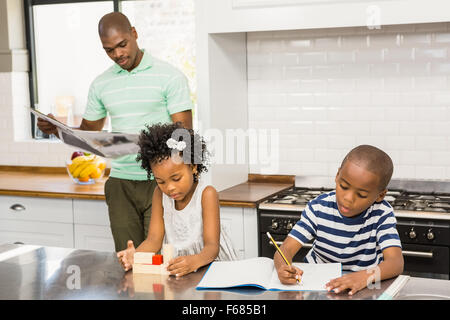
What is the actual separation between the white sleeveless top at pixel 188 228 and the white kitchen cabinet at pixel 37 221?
1.49 m

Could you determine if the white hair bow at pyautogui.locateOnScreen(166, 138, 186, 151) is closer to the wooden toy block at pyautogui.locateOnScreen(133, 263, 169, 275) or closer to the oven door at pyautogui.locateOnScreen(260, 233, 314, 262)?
the wooden toy block at pyautogui.locateOnScreen(133, 263, 169, 275)

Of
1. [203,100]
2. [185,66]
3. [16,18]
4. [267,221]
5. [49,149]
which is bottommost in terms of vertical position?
[267,221]

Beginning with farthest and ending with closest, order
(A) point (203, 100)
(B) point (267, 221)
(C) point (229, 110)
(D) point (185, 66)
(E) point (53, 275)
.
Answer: (D) point (185, 66)
(C) point (229, 110)
(A) point (203, 100)
(B) point (267, 221)
(E) point (53, 275)

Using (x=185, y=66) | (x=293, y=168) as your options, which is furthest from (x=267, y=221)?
(x=185, y=66)

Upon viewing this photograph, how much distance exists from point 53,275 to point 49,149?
280 centimetres

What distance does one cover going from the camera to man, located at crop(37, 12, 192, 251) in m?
2.94

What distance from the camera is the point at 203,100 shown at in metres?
3.45

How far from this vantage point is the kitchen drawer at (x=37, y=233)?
378 centimetres

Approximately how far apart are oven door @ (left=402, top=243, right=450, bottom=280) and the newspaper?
141 cm

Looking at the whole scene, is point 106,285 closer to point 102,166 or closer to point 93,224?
point 93,224

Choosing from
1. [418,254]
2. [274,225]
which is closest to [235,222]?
[274,225]

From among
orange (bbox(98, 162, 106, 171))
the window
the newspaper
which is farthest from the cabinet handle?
the newspaper

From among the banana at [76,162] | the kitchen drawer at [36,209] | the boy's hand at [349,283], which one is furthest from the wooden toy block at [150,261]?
the banana at [76,162]
